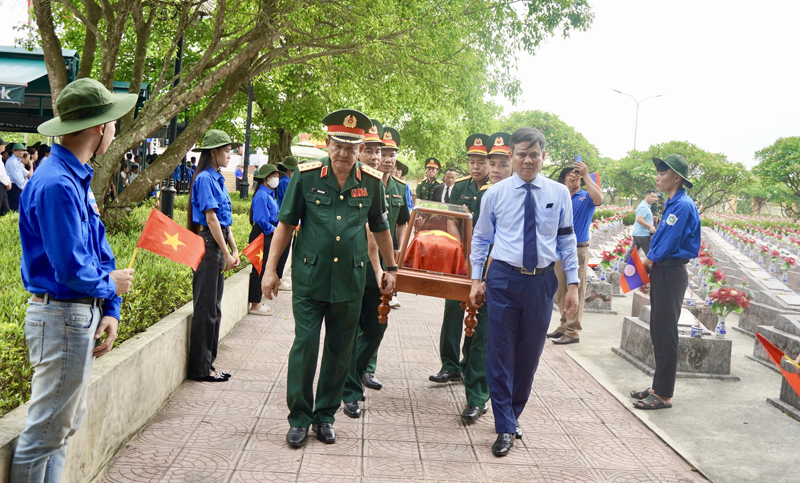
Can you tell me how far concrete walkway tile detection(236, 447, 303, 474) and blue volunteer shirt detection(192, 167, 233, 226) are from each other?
2.15m

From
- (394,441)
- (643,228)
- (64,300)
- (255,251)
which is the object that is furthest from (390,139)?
(643,228)

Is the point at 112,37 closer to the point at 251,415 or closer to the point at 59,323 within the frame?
the point at 251,415

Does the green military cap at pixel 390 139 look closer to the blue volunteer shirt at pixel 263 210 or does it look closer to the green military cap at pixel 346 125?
the blue volunteer shirt at pixel 263 210

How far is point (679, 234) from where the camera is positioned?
17.7ft

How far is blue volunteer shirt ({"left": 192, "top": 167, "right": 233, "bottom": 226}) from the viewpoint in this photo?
538 centimetres

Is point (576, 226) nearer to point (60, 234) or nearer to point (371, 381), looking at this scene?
point (371, 381)

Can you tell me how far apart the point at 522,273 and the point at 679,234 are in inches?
76.0

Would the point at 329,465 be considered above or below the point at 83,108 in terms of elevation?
below

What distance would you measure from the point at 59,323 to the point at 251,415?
2.35 meters

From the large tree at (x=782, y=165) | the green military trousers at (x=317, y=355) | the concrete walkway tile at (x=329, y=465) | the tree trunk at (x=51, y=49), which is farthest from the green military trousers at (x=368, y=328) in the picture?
the large tree at (x=782, y=165)

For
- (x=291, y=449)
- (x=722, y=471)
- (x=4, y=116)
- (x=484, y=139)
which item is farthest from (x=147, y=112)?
(x=4, y=116)

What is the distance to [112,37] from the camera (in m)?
8.71

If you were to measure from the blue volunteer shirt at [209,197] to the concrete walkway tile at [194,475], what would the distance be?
2.29 metres

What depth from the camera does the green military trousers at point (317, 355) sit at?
4.20m
